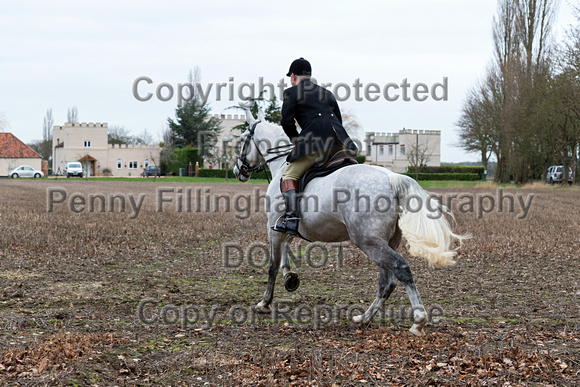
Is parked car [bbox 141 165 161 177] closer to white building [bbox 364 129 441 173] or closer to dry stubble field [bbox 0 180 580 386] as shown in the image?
white building [bbox 364 129 441 173]

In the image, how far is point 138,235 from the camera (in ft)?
45.1

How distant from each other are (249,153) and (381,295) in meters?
3.09

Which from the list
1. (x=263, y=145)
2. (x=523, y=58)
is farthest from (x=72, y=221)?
(x=523, y=58)

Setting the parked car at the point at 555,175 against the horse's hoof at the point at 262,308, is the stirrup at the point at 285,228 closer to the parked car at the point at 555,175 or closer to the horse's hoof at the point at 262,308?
the horse's hoof at the point at 262,308

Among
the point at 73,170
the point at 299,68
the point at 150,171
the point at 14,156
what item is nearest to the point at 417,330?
the point at 299,68

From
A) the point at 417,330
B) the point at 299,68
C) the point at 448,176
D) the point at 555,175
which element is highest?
the point at 299,68

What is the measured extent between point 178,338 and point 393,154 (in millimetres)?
92049

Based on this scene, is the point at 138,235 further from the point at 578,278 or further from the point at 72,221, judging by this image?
the point at 578,278

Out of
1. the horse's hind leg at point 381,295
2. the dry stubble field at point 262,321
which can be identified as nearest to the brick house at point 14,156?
the dry stubble field at point 262,321

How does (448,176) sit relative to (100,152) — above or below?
below

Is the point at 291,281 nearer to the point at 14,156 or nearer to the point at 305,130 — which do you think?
the point at 305,130

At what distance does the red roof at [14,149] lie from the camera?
77625 mm

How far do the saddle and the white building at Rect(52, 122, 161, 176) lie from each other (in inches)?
3136

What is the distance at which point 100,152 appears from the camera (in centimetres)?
8400
